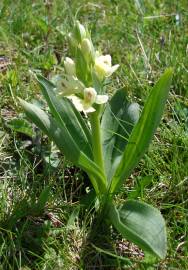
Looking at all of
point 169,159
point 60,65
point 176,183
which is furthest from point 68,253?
point 60,65

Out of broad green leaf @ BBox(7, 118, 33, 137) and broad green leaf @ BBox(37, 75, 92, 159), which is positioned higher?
broad green leaf @ BBox(37, 75, 92, 159)

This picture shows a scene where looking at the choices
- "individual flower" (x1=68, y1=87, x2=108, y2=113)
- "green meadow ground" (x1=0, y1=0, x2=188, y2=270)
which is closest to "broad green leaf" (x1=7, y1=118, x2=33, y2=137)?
"green meadow ground" (x1=0, y1=0, x2=188, y2=270)

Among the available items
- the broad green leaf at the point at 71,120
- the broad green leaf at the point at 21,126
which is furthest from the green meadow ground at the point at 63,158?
the broad green leaf at the point at 71,120

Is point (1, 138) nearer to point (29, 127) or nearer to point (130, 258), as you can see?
point (29, 127)

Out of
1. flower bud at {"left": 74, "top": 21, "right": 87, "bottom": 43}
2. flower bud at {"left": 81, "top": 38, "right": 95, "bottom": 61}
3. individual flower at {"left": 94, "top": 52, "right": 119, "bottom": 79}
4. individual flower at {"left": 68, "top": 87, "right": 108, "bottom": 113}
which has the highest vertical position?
flower bud at {"left": 74, "top": 21, "right": 87, "bottom": 43}

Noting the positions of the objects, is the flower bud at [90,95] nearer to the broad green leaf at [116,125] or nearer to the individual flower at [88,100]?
the individual flower at [88,100]

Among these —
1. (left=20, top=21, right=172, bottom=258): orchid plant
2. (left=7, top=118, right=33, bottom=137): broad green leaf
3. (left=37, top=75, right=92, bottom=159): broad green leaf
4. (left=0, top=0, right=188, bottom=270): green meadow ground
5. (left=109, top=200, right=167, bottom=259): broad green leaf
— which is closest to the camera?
(left=109, top=200, right=167, bottom=259): broad green leaf

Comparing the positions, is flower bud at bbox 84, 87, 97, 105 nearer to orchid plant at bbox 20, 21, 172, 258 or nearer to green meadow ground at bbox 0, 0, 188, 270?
orchid plant at bbox 20, 21, 172, 258

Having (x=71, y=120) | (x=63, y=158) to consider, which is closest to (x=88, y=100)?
(x=71, y=120)
